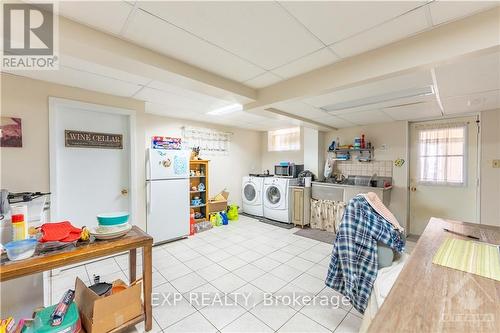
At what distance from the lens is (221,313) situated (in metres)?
1.97

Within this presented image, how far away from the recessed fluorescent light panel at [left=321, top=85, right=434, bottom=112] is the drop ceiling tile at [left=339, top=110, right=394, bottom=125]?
0.50m

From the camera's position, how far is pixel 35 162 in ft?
8.07

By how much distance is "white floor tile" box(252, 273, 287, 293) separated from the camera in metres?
2.36

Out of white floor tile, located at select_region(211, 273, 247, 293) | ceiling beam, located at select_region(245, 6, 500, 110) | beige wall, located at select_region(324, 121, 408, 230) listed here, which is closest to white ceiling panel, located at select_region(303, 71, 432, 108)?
ceiling beam, located at select_region(245, 6, 500, 110)

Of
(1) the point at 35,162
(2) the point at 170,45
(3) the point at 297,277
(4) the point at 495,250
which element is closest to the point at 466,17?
(4) the point at 495,250

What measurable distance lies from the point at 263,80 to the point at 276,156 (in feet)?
11.9

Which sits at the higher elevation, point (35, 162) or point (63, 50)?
point (63, 50)

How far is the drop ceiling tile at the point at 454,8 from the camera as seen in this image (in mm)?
1302

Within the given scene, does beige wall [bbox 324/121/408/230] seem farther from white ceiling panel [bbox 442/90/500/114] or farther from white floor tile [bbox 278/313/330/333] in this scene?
white floor tile [bbox 278/313/330/333]

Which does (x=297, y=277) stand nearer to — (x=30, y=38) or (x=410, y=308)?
(x=410, y=308)

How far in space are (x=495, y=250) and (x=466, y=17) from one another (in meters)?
1.59

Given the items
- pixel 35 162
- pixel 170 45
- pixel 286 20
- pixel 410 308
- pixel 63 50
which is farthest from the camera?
pixel 35 162

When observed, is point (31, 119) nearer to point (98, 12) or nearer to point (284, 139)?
point (98, 12)

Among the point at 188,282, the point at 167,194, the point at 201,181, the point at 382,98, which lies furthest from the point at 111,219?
the point at 382,98
